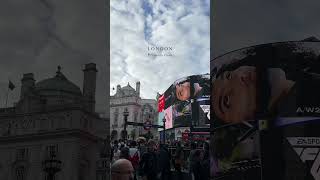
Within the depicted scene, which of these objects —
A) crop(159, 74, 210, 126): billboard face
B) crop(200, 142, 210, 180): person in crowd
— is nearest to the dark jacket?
crop(200, 142, 210, 180): person in crowd

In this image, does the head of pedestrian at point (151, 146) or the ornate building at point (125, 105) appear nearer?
the head of pedestrian at point (151, 146)

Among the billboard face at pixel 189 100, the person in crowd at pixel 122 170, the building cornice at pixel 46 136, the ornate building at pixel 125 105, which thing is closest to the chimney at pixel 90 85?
the building cornice at pixel 46 136

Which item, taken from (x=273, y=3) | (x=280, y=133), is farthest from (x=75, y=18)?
(x=280, y=133)

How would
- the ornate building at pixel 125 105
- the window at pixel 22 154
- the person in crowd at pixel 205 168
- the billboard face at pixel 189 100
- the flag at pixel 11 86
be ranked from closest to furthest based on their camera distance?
1. the window at pixel 22 154
2. the flag at pixel 11 86
3. the person in crowd at pixel 205 168
4. the ornate building at pixel 125 105
5. the billboard face at pixel 189 100

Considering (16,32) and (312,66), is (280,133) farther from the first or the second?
(16,32)

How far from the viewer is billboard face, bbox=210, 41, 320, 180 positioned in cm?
1239

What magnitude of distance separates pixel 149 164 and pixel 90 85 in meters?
2.75

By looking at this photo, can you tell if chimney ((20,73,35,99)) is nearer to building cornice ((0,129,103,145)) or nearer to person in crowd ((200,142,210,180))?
building cornice ((0,129,103,145))

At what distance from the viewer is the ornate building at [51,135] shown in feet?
21.5

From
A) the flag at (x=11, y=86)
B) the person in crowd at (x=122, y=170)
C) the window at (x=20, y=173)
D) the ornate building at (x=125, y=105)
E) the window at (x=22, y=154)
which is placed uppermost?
the ornate building at (x=125, y=105)

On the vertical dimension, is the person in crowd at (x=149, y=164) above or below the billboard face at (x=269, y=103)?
below

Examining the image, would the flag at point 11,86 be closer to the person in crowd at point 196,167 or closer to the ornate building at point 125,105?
the ornate building at point 125,105

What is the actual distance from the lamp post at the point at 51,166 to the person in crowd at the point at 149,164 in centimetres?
291

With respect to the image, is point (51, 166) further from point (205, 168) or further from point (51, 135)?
point (205, 168)
